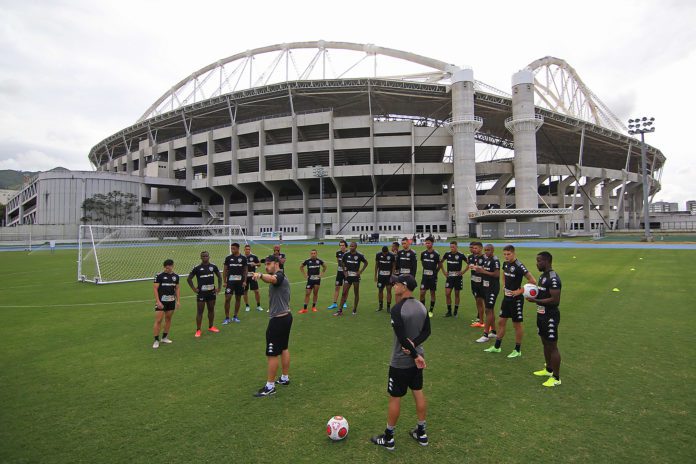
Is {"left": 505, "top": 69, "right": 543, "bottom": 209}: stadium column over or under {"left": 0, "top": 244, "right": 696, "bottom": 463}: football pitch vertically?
over

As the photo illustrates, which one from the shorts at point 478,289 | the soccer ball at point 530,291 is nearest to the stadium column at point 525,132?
the shorts at point 478,289

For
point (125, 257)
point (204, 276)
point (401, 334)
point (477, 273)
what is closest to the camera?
point (401, 334)

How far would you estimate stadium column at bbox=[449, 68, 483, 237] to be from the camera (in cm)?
5278

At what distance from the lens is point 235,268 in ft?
32.6

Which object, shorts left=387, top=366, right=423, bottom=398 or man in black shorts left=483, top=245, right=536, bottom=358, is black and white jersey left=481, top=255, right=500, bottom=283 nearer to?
man in black shorts left=483, top=245, right=536, bottom=358

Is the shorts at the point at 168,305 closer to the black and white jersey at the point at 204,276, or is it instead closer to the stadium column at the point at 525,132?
the black and white jersey at the point at 204,276

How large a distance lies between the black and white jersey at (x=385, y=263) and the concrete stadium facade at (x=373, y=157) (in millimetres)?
40035

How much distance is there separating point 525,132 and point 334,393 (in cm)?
5892

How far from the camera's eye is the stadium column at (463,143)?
5278 centimetres

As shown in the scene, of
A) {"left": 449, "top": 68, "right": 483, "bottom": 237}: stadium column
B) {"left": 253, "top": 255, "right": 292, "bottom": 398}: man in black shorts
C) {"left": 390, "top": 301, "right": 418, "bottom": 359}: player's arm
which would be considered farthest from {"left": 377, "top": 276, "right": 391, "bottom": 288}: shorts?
{"left": 449, "top": 68, "right": 483, "bottom": 237}: stadium column

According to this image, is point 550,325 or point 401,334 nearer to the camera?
point 401,334

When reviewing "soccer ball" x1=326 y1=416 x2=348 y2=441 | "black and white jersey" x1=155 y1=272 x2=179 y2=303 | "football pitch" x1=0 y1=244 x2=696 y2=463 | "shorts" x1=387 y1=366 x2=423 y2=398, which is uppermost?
"black and white jersey" x1=155 y1=272 x2=179 y2=303

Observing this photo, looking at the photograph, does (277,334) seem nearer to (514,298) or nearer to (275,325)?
(275,325)

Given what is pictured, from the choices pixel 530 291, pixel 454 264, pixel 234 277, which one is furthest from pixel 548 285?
pixel 234 277
